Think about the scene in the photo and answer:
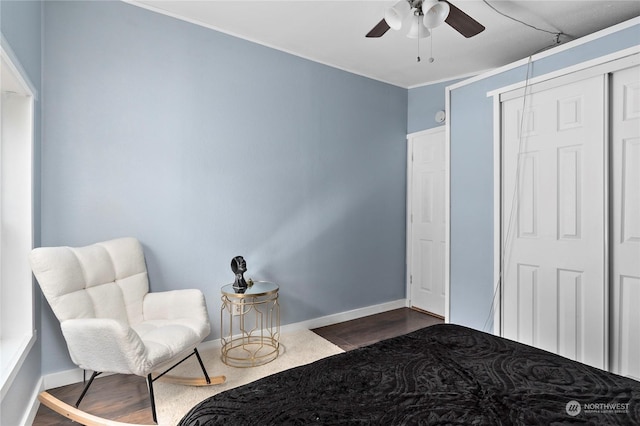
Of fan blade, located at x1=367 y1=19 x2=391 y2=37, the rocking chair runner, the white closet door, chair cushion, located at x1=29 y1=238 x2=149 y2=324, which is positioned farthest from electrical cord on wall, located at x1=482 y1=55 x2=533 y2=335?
chair cushion, located at x1=29 y1=238 x2=149 y2=324

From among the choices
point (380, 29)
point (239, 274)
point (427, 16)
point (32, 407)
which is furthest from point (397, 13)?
point (32, 407)

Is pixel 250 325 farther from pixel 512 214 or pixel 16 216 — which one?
pixel 512 214

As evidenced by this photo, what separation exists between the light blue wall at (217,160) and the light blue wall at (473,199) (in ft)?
3.26

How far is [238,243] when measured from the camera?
10.3 feet

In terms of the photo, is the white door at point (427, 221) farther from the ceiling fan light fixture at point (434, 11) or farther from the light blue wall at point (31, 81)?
the light blue wall at point (31, 81)

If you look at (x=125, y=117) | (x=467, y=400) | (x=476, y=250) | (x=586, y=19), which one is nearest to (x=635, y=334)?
(x=476, y=250)

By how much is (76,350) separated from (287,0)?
2569mm

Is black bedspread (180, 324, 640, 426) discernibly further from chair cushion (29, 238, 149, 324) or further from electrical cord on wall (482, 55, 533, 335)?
electrical cord on wall (482, 55, 533, 335)

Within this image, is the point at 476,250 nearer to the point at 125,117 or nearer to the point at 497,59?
the point at 497,59

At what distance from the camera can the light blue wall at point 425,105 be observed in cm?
404

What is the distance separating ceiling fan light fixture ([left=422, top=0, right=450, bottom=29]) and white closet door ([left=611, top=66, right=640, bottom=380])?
1.26 meters

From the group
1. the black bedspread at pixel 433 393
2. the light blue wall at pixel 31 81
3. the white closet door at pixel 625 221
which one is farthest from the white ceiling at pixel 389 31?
the black bedspread at pixel 433 393

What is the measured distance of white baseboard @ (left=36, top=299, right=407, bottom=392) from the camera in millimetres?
2369

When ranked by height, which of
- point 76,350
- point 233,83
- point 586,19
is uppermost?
point 586,19
